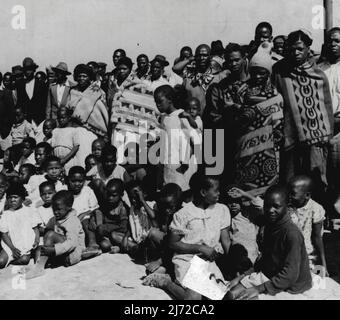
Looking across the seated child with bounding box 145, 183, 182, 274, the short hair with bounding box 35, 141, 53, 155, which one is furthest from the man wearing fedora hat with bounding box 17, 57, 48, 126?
the seated child with bounding box 145, 183, 182, 274

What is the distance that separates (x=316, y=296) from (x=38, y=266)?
229 centimetres

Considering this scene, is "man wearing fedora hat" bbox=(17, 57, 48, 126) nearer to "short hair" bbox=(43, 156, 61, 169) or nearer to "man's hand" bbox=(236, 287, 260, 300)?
"short hair" bbox=(43, 156, 61, 169)

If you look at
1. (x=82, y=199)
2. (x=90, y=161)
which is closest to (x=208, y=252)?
(x=82, y=199)

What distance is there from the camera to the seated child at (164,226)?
4.40 meters

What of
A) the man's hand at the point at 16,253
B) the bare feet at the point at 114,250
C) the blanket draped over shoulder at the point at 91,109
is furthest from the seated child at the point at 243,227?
the blanket draped over shoulder at the point at 91,109

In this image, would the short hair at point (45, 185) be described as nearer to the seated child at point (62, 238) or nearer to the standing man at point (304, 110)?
the seated child at point (62, 238)

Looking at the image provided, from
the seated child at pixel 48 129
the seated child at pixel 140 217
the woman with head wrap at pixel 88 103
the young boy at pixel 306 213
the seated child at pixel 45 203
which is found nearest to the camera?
the young boy at pixel 306 213

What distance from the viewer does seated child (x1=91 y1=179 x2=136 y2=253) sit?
489 centimetres

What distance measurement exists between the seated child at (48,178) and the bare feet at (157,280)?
1.72m

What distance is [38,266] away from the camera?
439 cm

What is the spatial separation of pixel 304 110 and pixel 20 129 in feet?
13.0

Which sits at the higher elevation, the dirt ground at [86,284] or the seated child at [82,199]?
the seated child at [82,199]

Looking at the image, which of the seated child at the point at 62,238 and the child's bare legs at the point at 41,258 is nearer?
the child's bare legs at the point at 41,258

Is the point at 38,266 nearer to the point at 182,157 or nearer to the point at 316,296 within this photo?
the point at 182,157
